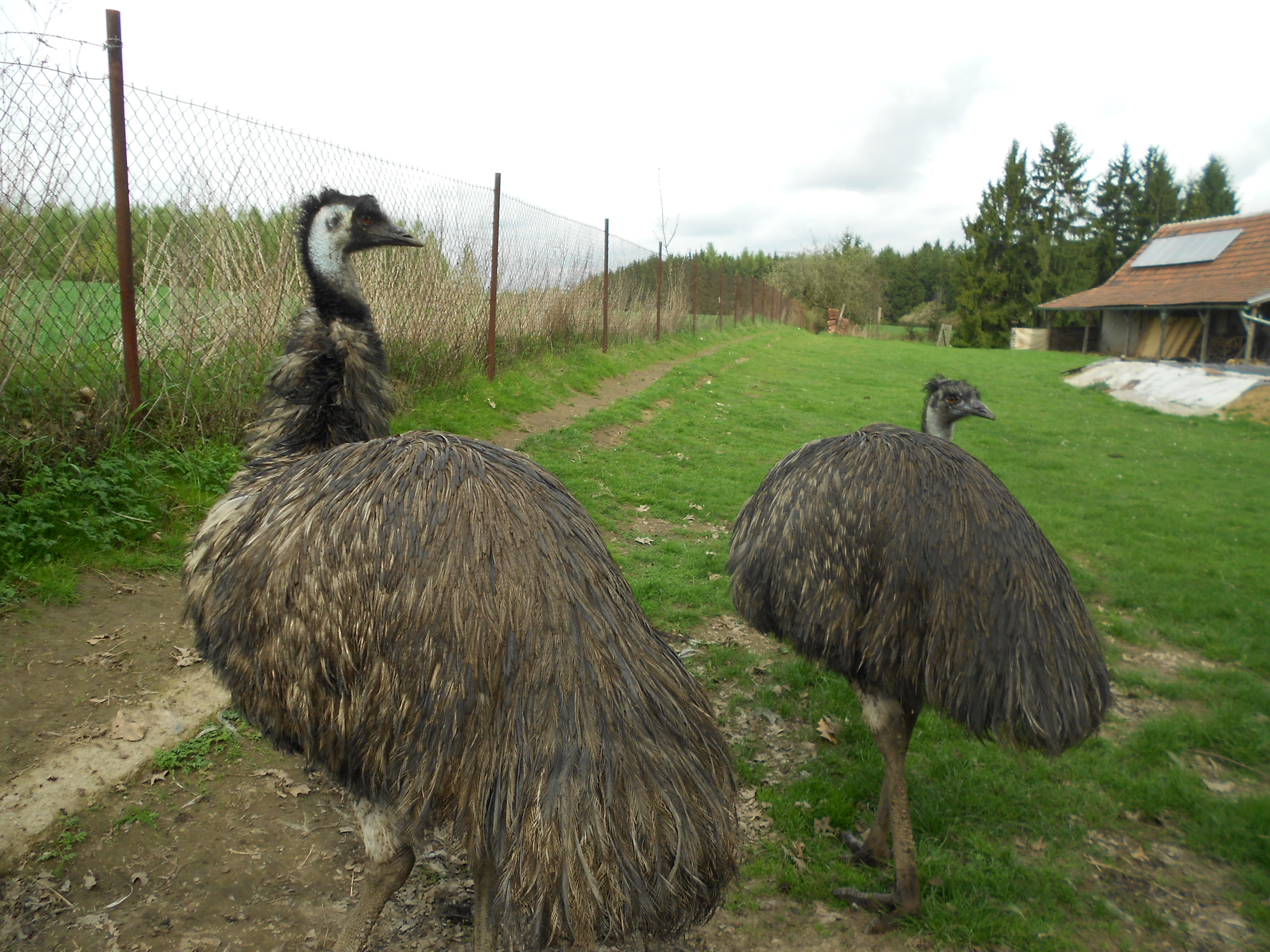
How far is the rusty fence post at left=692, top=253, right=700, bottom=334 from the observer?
73.3 feet

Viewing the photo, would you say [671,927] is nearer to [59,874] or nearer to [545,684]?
[545,684]

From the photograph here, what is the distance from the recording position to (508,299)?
1066 centimetres

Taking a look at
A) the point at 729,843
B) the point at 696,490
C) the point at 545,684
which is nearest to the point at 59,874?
the point at 545,684

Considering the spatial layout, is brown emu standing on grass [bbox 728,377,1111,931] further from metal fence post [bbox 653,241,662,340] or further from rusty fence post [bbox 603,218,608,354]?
metal fence post [bbox 653,241,662,340]

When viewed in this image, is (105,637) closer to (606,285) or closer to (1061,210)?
(606,285)

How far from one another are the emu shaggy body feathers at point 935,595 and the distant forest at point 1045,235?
3805cm

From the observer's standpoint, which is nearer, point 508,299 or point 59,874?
point 59,874

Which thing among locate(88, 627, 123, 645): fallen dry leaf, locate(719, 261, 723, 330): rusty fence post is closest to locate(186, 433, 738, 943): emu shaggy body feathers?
locate(88, 627, 123, 645): fallen dry leaf

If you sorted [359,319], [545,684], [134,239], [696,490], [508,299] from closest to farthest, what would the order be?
[545,684]
[359,319]
[134,239]
[696,490]
[508,299]

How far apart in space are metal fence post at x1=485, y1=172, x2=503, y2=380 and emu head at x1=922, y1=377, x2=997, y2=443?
6.18 m

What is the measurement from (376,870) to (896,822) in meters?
1.76

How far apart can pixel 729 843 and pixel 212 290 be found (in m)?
5.49

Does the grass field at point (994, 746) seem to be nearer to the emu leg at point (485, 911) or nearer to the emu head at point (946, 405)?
the emu leg at point (485, 911)

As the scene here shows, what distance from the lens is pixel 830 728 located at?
12.7 feet
